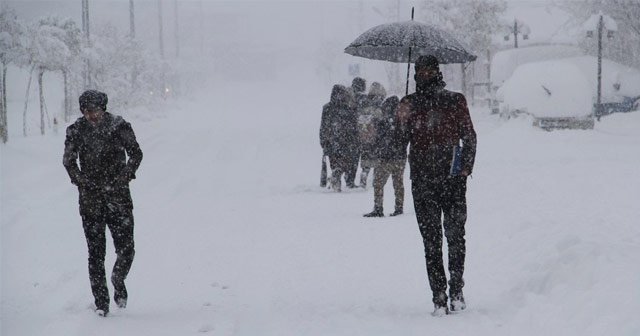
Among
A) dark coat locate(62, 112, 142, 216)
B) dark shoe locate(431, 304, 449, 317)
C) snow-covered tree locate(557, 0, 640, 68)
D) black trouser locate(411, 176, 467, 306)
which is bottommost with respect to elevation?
dark shoe locate(431, 304, 449, 317)

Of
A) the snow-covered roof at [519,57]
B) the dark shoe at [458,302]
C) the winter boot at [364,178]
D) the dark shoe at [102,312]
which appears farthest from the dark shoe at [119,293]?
the snow-covered roof at [519,57]

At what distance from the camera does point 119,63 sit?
4250cm

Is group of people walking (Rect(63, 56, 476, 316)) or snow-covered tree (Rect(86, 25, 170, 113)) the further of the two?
snow-covered tree (Rect(86, 25, 170, 113))

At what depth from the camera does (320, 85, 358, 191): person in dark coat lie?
12.8 m

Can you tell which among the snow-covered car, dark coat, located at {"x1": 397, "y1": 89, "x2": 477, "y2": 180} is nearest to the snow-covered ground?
dark coat, located at {"x1": 397, "y1": 89, "x2": 477, "y2": 180}

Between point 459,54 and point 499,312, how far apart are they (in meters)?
2.84

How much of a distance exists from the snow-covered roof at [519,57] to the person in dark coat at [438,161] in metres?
22.5

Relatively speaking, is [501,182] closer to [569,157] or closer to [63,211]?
[569,157]

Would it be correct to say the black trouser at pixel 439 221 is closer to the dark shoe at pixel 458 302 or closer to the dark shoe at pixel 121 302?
the dark shoe at pixel 458 302

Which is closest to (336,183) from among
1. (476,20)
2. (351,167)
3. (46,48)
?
(351,167)

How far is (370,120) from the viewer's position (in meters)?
11.7

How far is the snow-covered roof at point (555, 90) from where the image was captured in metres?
20.2

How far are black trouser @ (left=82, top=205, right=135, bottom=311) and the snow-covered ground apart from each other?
0.88 ft

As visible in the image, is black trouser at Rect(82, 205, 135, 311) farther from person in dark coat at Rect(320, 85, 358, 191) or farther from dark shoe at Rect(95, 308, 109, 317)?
person in dark coat at Rect(320, 85, 358, 191)
